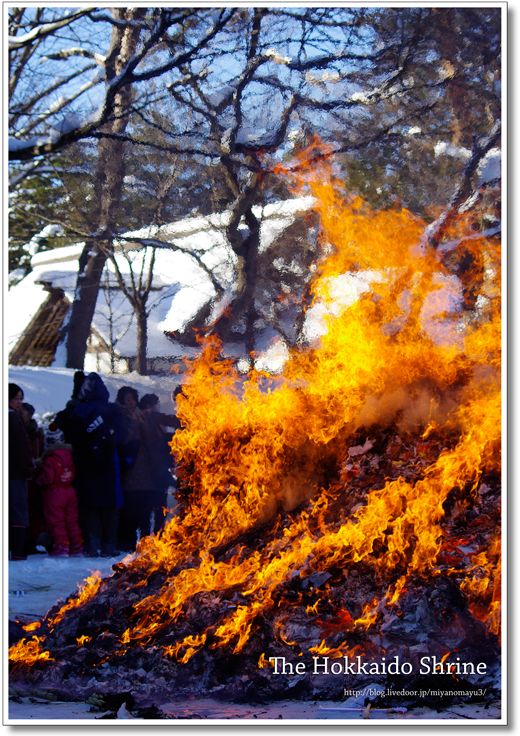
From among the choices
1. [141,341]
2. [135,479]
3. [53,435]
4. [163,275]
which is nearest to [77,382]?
[53,435]

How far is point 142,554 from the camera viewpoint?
3604 millimetres

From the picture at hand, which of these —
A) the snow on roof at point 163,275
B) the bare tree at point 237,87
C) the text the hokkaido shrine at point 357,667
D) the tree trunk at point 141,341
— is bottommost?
the text the hokkaido shrine at point 357,667

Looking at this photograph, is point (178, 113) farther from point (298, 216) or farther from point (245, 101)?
point (298, 216)

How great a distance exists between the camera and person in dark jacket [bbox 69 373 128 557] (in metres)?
3.66

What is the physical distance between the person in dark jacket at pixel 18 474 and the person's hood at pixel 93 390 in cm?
41

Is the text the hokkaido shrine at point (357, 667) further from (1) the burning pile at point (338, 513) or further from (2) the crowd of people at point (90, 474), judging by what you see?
(2) the crowd of people at point (90, 474)

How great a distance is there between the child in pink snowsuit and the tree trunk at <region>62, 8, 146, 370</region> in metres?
0.68

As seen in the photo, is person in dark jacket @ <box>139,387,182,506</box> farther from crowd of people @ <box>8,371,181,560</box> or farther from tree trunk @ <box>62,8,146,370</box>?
tree trunk @ <box>62,8,146,370</box>

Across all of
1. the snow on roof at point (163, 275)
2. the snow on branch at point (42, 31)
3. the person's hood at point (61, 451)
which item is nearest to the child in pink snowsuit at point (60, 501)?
the person's hood at point (61, 451)

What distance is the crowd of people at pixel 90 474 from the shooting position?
362 centimetres

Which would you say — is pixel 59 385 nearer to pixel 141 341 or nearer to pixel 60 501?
pixel 141 341

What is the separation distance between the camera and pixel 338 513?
11.6 feet

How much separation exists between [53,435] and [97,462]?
368mm
